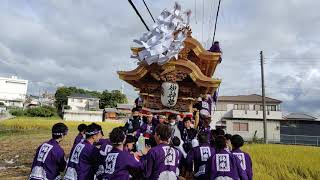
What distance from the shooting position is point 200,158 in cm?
519

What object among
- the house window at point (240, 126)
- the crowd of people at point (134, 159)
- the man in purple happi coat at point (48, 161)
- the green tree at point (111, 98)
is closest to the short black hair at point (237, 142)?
the crowd of people at point (134, 159)

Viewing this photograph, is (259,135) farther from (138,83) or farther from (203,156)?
(203,156)

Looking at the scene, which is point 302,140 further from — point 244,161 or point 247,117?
point 244,161

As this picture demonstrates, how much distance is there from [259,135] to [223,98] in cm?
1196

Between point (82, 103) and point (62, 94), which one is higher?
point (62, 94)

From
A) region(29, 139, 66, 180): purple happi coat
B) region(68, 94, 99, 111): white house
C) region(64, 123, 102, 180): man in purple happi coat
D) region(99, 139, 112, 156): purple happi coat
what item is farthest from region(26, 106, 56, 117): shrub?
region(64, 123, 102, 180): man in purple happi coat

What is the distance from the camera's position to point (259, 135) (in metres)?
33.3

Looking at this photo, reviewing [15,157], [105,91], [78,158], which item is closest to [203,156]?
[78,158]

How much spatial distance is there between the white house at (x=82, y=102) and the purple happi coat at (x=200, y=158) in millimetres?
61877

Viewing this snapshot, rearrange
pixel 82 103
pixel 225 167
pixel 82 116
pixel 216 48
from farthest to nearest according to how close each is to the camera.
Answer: pixel 82 103 < pixel 82 116 < pixel 216 48 < pixel 225 167

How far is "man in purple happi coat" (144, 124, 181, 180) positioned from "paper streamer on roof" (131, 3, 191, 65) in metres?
3.54

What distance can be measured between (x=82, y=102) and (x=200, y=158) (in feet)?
215

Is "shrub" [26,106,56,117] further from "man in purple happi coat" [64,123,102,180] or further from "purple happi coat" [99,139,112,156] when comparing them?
"man in purple happi coat" [64,123,102,180]

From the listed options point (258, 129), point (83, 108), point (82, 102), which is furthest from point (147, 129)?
point (82, 102)
